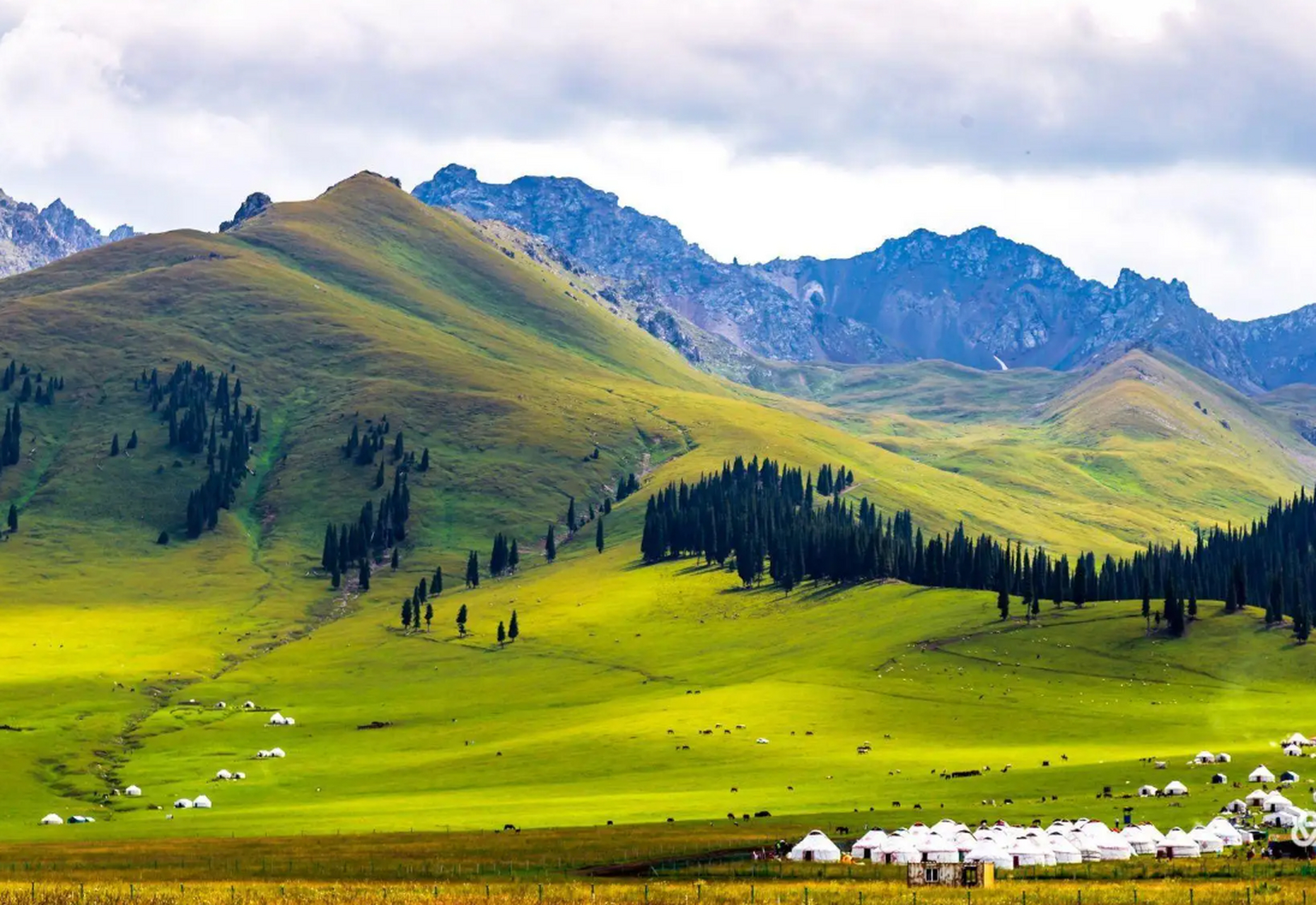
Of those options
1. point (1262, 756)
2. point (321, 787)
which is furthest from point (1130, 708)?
point (321, 787)

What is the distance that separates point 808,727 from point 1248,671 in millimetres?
60484

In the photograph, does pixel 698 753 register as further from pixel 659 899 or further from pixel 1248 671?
pixel 659 899

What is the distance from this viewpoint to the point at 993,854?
98750mm

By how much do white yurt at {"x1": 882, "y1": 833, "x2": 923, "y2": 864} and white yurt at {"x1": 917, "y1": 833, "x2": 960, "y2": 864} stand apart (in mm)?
649

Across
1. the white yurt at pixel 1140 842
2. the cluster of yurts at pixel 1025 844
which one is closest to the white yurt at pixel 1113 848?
the cluster of yurts at pixel 1025 844

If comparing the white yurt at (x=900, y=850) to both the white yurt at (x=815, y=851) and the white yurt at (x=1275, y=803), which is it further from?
the white yurt at (x=1275, y=803)

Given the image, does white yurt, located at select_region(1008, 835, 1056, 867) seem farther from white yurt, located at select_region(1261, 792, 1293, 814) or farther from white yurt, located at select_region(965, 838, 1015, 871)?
white yurt, located at select_region(1261, 792, 1293, 814)

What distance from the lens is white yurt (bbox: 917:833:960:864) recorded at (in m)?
98.9

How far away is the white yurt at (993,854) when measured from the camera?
3868 inches

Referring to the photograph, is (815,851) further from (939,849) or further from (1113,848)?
(1113,848)

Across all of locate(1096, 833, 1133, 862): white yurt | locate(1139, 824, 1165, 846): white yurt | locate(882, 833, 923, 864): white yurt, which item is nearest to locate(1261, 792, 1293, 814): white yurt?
locate(1139, 824, 1165, 846): white yurt

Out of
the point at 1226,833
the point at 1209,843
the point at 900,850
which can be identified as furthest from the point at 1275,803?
the point at 900,850

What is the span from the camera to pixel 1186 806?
122 metres

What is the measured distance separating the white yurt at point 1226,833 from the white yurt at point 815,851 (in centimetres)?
2696
